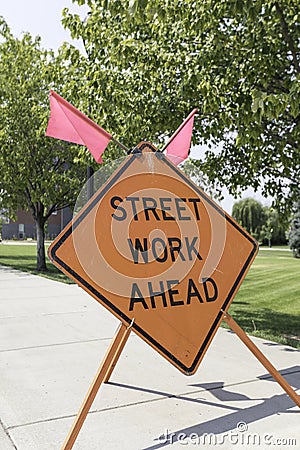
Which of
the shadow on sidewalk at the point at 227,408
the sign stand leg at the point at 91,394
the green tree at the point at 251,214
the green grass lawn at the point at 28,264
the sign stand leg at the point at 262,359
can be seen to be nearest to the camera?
the sign stand leg at the point at 91,394

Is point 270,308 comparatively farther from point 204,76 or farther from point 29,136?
point 29,136

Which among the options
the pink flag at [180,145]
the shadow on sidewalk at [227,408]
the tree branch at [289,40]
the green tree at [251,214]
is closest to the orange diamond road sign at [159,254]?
the pink flag at [180,145]

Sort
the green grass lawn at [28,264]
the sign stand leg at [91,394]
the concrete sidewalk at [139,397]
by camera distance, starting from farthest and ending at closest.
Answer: the green grass lawn at [28,264], the concrete sidewalk at [139,397], the sign stand leg at [91,394]

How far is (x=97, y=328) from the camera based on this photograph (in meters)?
7.37

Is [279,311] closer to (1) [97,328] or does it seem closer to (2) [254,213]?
(1) [97,328]

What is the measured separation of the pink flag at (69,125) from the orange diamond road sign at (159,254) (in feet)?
1.13

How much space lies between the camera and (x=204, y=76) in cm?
608

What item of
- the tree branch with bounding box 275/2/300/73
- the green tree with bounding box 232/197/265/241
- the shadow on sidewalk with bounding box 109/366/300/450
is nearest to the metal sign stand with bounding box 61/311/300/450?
the shadow on sidewalk with bounding box 109/366/300/450

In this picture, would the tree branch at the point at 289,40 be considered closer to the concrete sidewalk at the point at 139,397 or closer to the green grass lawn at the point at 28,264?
the concrete sidewalk at the point at 139,397

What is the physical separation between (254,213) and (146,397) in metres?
43.7

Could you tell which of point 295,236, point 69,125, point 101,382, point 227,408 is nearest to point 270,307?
point 227,408

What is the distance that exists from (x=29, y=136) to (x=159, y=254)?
13.4m

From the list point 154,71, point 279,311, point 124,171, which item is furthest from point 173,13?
point 279,311

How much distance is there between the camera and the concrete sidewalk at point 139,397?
11.7ft
